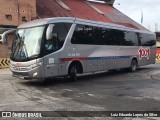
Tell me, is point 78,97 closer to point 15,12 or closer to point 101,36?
point 101,36

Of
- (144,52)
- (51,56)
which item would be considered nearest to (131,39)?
(144,52)

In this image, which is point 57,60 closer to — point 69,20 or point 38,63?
point 38,63

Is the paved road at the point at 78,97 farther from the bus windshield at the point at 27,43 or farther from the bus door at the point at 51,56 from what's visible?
the bus windshield at the point at 27,43

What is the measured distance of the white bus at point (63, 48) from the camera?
1563 centimetres

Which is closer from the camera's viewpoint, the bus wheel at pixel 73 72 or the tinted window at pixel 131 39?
the bus wheel at pixel 73 72

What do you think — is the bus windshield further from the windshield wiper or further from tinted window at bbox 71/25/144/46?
tinted window at bbox 71/25/144/46

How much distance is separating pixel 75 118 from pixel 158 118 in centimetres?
215

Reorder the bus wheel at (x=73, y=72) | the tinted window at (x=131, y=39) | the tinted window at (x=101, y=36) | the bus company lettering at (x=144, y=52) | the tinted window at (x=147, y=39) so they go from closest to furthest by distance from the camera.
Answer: the bus wheel at (x=73, y=72) → the tinted window at (x=101, y=36) → the tinted window at (x=131, y=39) → the bus company lettering at (x=144, y=52) → the tinted window at (x=147, y=39)

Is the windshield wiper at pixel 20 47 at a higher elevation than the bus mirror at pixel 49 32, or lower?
lower

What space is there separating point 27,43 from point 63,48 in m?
1.78

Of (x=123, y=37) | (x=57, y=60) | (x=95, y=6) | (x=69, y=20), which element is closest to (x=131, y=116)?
(x=57, y=60)

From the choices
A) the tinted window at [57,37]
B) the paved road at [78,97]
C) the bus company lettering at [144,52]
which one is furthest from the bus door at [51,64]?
the bus company lettering at [144,52]

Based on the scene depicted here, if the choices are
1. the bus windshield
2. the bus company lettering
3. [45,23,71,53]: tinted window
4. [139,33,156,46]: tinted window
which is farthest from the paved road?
[139,33,156,46]: tinted window

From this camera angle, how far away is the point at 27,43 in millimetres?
15984
